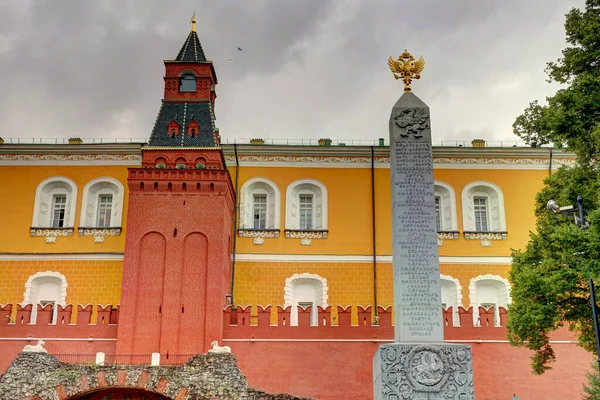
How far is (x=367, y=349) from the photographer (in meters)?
21.7

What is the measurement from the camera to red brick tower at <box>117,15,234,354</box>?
21.9 metres

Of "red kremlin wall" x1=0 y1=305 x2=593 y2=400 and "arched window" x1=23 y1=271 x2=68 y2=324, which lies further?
"arched window" x1=23 y1=271 x2=68 y2=324

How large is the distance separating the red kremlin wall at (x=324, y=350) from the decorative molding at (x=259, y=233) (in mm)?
5191

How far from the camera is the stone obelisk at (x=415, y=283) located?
12.3 m

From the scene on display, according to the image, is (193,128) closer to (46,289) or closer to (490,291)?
(46,289)

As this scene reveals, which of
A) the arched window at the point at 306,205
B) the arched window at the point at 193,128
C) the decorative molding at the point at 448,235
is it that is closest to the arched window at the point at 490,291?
the decorative molding at the point at 448,235

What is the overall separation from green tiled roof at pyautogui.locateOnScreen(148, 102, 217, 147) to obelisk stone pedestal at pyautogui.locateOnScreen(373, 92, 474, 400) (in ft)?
42.1

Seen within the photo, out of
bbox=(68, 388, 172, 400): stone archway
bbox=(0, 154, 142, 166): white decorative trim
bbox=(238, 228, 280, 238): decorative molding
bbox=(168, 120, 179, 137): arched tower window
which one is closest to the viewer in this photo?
bbox=(68, 388, 172, 400): stone archway

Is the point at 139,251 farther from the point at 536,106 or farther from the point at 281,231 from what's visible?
the point at 536,106

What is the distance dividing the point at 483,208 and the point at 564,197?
38.6ft

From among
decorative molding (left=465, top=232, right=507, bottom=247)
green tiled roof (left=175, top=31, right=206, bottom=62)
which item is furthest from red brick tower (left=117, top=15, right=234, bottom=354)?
decorative molding (left=465, top=232, right=507, bottom=247)

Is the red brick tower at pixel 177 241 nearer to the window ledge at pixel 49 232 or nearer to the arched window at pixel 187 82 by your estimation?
the arched window at pixel 187 82

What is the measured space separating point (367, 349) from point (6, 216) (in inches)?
570

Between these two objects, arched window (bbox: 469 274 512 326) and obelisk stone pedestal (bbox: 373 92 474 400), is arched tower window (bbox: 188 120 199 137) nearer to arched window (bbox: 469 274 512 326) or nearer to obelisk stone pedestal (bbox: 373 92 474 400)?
arched window (bbox: 469 274 512 326)
